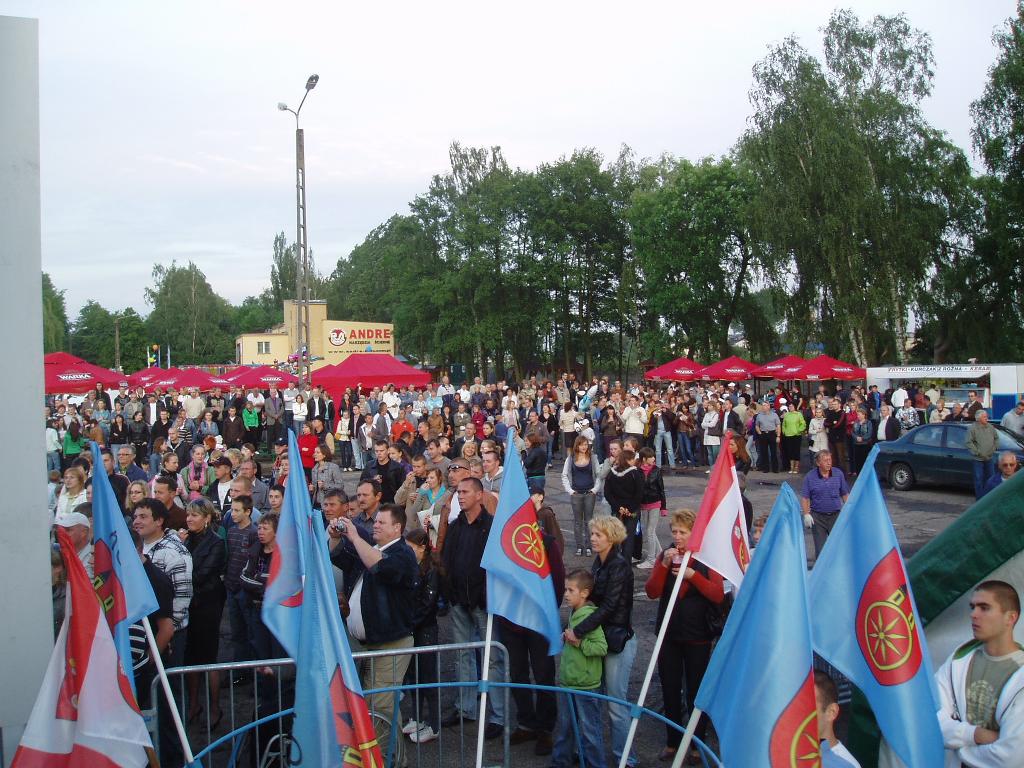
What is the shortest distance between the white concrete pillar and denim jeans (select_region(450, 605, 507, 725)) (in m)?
2.69

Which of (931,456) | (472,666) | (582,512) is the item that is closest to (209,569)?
(472,666)

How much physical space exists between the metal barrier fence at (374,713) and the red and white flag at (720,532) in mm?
937

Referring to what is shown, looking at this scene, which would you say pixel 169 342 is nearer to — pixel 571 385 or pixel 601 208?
pixel 601 208

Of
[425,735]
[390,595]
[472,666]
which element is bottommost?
[425,735]

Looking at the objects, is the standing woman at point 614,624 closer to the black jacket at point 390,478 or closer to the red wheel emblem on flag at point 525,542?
the red wheel emblem on flag at point 525,542

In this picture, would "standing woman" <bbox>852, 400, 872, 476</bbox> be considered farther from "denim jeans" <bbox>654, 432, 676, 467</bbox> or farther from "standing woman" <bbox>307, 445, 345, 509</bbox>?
"standing woman" <bbox>307, 445, 345, 509</bbox>

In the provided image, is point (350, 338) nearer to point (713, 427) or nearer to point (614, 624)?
point (713, 427)

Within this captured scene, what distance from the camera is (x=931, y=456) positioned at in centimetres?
1622

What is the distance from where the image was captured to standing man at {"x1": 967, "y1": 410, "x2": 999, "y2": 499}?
14.1m

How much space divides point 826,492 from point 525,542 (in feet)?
17.0

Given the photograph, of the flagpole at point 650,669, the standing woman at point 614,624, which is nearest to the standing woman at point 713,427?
the standing woman at point 614,624

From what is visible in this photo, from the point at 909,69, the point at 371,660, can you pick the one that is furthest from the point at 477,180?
the point at 371,660

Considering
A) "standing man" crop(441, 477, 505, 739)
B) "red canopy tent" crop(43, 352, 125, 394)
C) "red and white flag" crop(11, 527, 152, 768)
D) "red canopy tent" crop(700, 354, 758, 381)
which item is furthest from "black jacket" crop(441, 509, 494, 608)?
"red canopy tent" crop(700, 354, 758, 381)

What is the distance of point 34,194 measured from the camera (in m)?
4.38
